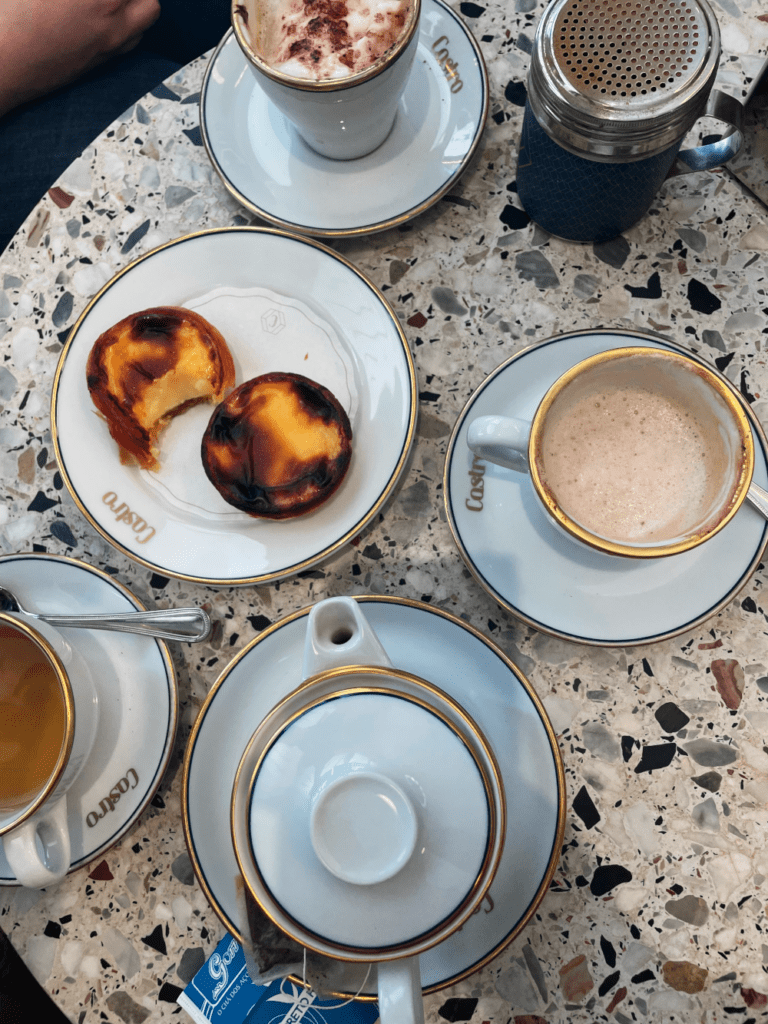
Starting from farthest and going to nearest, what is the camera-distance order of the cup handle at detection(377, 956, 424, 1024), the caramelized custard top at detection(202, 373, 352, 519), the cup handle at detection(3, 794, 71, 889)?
the caramelized custard top at detection(202, 373, 352, 519) → the cup handle at detection(3, 794, 71, 889) → the cup handle at detection(377, 956, 424, 1024)

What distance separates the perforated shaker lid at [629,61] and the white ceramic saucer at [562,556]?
241 millimetres

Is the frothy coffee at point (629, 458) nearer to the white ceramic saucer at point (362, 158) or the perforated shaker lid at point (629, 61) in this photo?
the perforated shaker lid at point (629, 61)

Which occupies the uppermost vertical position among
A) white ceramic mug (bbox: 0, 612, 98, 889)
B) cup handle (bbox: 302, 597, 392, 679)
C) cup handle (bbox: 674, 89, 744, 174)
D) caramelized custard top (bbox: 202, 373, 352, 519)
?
cup handle (bbox: 674, 89, 744, 174)

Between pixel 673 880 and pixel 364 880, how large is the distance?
0.47 meters

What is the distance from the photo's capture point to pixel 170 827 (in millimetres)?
937

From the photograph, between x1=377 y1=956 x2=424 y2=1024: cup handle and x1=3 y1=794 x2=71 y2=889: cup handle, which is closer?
x1=377 y1=956 x2=424 y2=1024: cup handle

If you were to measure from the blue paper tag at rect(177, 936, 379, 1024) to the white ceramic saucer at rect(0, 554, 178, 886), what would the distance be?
214mm

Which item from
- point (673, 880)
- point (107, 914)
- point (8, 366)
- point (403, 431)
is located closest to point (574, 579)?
point (403, 431)

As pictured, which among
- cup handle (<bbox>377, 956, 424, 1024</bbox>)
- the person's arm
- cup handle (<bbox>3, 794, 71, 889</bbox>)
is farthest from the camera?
the person's arm

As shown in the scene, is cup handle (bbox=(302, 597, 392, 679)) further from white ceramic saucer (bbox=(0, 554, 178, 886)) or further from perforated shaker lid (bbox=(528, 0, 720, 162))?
perforated shaker lid (bbox=(528, 0, 720, 162))

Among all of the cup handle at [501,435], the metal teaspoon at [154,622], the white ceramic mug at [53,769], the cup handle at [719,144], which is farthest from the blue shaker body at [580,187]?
the white ceramic mug at [53,769]

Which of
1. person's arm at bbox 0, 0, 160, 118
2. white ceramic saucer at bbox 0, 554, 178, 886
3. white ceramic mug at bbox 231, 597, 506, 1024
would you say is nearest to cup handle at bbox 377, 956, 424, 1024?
white ceramic mug at bbox 231, 597, 506, 1024

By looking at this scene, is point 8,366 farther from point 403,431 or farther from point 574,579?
point 574,579

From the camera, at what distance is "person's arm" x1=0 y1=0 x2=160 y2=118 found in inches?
49.5
